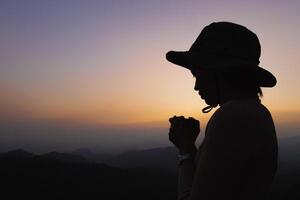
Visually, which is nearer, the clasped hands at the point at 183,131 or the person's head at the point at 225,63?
the person's head at the point at 225,63

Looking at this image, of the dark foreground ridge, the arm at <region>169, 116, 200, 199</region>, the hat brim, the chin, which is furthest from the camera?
the dark foreground ridge

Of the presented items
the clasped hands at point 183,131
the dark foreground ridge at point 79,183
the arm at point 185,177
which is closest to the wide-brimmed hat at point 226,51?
the clasped hands at point 183,131

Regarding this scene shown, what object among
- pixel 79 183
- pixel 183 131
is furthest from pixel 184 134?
pixel 79 183

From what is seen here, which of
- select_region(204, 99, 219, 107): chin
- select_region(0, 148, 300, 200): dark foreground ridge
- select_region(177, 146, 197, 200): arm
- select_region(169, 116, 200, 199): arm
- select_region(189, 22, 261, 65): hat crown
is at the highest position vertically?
select_region(189, 22, 261, 65): hat crown

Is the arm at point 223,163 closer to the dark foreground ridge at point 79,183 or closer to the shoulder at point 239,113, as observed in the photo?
the shoulder at point 239,113

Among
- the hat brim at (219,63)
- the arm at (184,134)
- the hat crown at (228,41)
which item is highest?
the hat crown at (228,41)

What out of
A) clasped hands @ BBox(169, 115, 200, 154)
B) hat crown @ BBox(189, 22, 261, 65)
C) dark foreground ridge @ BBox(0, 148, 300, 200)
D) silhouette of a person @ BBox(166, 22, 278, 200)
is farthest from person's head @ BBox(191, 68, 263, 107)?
dark foreground ridge @ BBox(0, 148, 300, 200)

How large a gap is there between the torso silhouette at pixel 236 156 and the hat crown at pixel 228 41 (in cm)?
35

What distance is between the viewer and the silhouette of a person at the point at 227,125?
2.02 m

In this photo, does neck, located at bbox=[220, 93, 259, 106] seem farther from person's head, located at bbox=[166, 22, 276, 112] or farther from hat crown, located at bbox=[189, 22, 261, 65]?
hat crown, located at bbox=[189, 22, 261, 65]

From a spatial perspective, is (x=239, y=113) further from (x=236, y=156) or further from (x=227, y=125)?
(x=236, y=156)

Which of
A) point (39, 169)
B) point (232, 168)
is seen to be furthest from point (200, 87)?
point (39, 169)

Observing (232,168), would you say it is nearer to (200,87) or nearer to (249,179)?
(249,179)

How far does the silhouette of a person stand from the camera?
2016 mm
